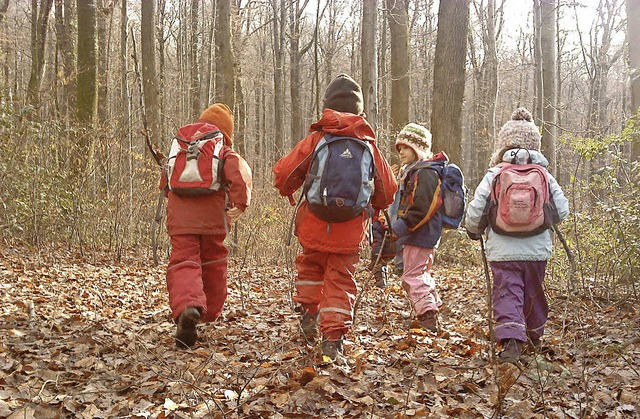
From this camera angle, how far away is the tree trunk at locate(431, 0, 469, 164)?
9328 millimetres

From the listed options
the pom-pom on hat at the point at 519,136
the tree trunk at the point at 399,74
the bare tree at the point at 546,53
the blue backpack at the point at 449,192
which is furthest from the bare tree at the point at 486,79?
the pom-pom on hat at the point at 519,136

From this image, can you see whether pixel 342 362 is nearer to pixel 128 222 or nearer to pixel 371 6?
pixel 128 222

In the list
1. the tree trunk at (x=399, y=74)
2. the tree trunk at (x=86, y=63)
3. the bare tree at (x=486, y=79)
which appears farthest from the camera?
the bare tree at (x=486, y=79)

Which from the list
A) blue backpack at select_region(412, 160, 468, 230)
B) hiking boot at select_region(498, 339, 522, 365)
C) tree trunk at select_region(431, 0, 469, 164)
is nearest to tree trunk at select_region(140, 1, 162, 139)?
tree trunk at select_region(431, 0, 469, 164)

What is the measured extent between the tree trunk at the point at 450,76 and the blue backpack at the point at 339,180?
229 inches

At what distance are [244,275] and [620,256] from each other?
15.6ft

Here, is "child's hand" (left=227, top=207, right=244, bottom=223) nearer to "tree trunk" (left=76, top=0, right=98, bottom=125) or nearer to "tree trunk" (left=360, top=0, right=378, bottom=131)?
"tree trunk" (left=360, top=0, right=378, bottom=131)

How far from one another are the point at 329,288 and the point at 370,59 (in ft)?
23.7

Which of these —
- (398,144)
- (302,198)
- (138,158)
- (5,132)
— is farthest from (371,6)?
(302,198)

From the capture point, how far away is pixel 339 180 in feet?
12.5

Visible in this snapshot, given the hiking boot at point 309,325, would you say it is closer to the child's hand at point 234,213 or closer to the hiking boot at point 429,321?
the child's hand at point 234,213

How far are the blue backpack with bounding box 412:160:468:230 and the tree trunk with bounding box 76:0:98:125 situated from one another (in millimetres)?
7140

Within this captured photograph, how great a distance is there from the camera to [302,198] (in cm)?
412

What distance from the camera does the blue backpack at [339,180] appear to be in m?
3.82
